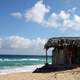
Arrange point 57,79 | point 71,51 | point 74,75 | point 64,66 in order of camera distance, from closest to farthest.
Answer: point 57,79 → point 74,75 → point 64,66 → point 71,51

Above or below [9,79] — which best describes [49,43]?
above

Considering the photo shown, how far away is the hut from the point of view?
1198 inches

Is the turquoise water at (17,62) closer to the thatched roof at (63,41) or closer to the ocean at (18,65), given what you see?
the ocean at (18,65)

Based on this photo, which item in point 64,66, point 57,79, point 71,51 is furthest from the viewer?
point 71,51

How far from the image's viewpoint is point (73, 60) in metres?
31.8

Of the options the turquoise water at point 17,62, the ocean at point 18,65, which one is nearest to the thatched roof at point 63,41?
the ocean at point 18,65

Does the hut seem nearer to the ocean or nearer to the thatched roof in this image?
the thatched roof

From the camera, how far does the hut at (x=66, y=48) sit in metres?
30.4

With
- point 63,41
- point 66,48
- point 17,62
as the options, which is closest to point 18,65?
point 17,62

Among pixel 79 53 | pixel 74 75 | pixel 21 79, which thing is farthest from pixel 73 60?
pixel 21 79

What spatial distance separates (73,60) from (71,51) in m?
1.11

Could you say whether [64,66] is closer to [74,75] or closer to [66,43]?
[66,43]

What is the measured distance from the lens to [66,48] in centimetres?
3155

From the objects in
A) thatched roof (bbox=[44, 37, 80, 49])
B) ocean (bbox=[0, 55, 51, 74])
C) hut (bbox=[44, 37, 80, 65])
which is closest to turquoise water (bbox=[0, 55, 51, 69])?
ocean (bbox=[0, 55, 51, 74])
